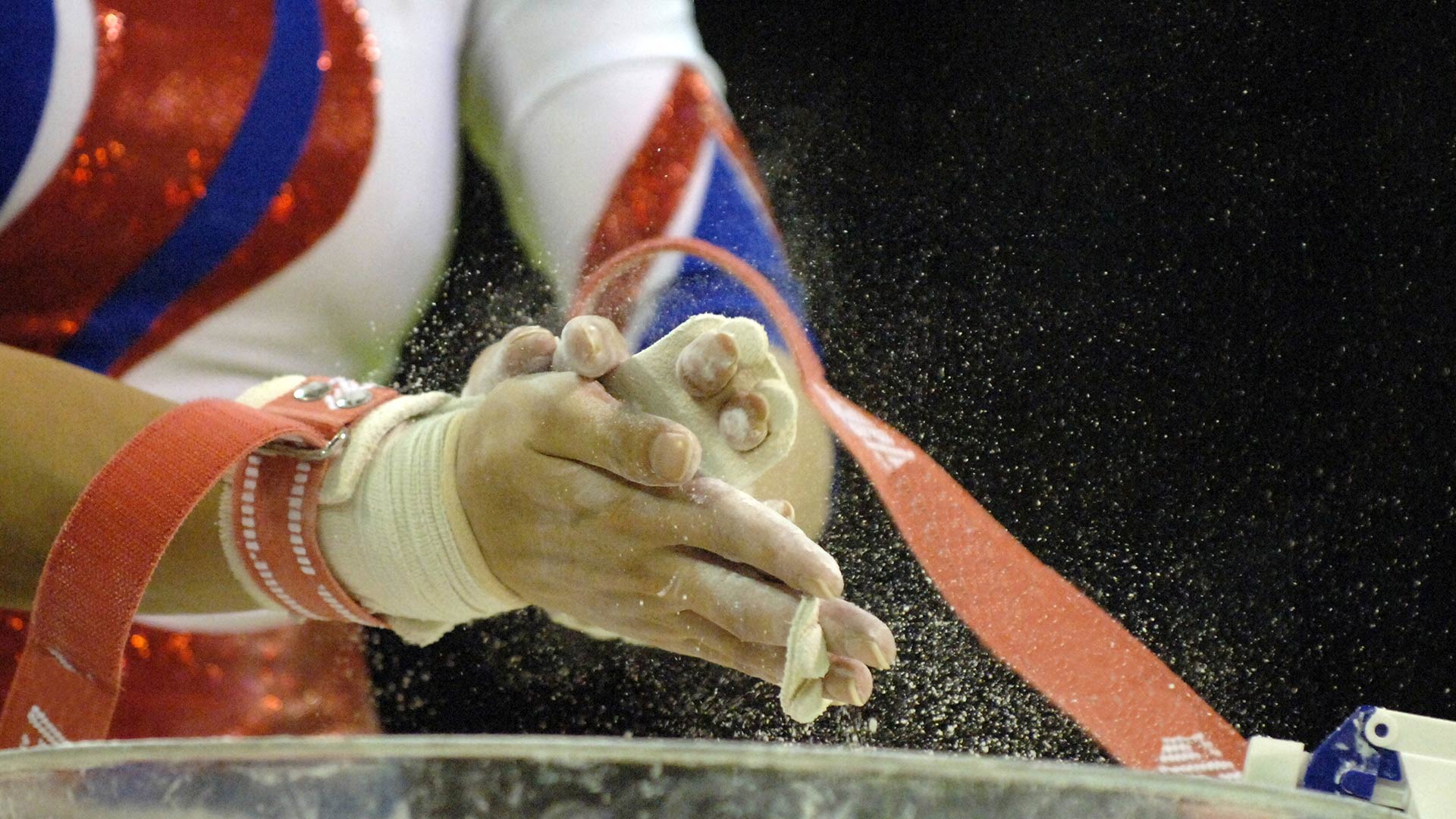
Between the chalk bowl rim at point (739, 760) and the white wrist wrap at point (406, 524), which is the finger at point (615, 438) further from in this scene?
the chalk bowl rim at point (739, 760)

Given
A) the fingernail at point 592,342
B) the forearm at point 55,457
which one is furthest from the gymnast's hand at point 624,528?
the forearm at point 55,457

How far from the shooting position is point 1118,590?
0.75 metres

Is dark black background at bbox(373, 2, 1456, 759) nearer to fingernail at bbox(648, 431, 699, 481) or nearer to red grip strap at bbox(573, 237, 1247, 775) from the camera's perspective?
red grip strap at bbox(573, 237, 1247, 775)

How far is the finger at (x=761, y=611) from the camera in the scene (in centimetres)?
43

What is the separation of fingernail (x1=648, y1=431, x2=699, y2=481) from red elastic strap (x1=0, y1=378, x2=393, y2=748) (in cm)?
16

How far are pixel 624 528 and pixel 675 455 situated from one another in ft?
0.18

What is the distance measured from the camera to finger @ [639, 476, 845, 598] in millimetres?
425

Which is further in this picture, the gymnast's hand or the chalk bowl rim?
the gymnast's hand

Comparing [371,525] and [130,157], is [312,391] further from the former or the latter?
[130,157]

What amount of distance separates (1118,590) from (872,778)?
591 millimetres

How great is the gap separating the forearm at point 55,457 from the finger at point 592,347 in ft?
0.65

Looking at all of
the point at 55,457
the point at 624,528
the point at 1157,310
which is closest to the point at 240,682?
the point at 55,457

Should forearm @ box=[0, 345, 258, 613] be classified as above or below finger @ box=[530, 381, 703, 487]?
below

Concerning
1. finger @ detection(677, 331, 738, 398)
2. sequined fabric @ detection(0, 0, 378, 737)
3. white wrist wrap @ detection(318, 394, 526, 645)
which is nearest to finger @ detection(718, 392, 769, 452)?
finger @ detection(677, 331, 738, 398)
